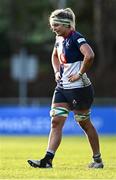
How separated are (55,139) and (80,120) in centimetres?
50

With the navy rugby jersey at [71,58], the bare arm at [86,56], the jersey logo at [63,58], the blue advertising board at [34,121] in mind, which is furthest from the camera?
the blue advertising board at [34,121]

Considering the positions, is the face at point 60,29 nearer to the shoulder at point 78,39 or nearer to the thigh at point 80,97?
the shoulder at point 78,39

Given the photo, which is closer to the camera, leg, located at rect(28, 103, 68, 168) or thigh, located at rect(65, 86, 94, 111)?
leg, located at rect(28, 103, 68, 168)

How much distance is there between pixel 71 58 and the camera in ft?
41.6

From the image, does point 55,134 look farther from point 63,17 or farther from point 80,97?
point 63,17

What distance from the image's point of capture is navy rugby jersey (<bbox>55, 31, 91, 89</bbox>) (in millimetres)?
12633

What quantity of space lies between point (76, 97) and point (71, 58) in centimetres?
57

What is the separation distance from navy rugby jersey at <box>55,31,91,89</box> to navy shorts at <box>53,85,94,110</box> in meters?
0.07

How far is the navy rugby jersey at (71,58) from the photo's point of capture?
12633mm

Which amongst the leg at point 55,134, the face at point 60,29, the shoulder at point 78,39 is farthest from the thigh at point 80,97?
the face at point 60,29

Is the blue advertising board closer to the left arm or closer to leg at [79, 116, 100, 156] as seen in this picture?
leg at [79, 116, 100, 156]

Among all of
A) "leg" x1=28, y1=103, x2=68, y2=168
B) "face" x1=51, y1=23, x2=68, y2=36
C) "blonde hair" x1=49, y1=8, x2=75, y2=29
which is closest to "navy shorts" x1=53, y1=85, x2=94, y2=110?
"leg" x1=28, y1=103, x2=68, y2=168

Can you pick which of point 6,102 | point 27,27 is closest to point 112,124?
point 6,102

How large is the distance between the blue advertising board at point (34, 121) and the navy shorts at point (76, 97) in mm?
15590
